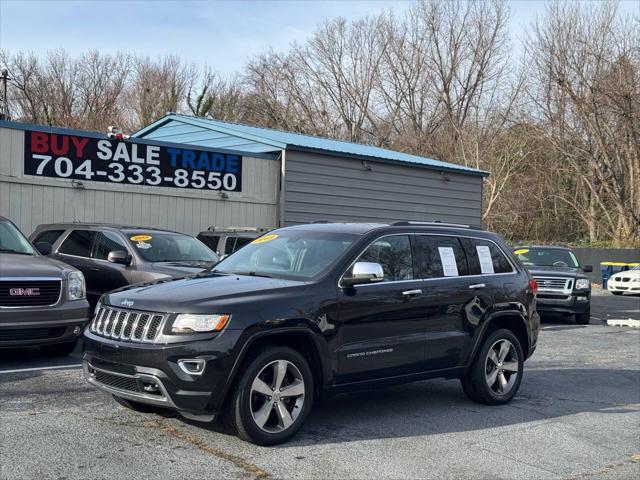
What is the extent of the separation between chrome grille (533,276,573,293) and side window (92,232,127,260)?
863cm

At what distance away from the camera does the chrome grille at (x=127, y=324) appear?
18.5 feet

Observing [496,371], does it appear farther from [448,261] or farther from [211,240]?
[211,240]

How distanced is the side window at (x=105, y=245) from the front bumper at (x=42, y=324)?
2.43m

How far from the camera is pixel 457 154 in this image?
42.7 metres

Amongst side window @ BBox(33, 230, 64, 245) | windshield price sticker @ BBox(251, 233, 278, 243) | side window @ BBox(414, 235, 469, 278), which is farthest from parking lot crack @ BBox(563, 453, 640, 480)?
side window @ BBox(33, 230, 64, 245)

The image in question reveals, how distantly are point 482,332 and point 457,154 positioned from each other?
36.3m

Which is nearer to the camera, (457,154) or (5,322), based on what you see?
(5,322)

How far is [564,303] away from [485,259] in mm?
8178

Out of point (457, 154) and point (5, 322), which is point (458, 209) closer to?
point (5, 322)

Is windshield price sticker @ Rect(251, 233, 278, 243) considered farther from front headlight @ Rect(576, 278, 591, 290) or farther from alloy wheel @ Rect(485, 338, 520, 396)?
front headlight @ Rect(576, 278, 591, 290)

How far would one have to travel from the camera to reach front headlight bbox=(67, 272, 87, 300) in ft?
28.7

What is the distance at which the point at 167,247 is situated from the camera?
1141cm

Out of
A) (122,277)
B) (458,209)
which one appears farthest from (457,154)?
(122,277)

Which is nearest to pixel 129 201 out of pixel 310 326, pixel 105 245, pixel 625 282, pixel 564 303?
pixel 105 245
